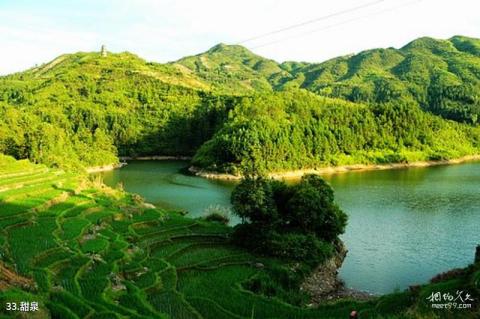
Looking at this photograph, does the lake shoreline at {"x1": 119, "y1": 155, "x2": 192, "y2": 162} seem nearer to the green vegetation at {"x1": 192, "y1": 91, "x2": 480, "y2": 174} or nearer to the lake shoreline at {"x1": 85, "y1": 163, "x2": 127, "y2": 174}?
the lake shoreline at {"x1": 85, "y1": 163, "x2": 127, "y2": 174}

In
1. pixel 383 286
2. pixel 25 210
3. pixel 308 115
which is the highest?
pixel 308 115

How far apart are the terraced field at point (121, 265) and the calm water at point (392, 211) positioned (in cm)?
897

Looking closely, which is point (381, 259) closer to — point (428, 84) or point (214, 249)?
point (214, 249)

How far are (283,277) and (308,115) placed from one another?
268ft

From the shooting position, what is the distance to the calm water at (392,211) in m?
29.9

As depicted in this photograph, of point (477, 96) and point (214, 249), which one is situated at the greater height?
point (477, 96)

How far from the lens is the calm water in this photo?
2989 centimetres

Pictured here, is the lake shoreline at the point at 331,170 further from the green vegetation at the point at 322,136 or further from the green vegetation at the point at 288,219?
the green vegetation at the point at 288,219

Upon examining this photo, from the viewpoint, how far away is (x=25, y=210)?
27906 mm

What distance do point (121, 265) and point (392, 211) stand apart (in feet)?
109

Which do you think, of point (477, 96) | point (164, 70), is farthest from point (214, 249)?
point (477, 96)

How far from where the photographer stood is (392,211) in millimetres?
47281

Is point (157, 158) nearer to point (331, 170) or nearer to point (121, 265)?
point (331, 170)

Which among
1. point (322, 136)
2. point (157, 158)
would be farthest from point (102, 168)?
point (322, 136)
